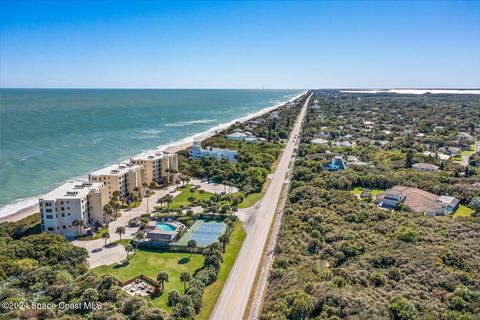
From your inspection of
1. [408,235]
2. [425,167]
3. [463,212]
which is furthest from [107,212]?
[425,167]

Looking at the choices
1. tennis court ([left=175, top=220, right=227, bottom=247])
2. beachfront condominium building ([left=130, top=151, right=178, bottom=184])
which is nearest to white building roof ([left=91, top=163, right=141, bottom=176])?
beachfront condominium building ([left=130, top=151, right=178, bottom=184])

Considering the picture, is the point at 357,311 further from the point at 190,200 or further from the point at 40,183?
the point at 40,183

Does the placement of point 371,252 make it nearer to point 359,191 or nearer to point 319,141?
point 359,191

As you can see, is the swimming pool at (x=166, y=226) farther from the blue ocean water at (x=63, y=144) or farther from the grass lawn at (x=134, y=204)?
the blue ocean water at (x=63, y=144)

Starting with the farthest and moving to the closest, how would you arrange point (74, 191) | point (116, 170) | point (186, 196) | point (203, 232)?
point (186, 196) < point (116, 170) < point (74, 191) < point (203, 232)

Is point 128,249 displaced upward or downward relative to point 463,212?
downward

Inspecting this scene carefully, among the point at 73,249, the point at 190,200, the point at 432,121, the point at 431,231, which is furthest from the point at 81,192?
the point at 432,121

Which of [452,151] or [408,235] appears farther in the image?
[452,151]

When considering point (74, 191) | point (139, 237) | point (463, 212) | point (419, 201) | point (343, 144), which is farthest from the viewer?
point (343, 144)
